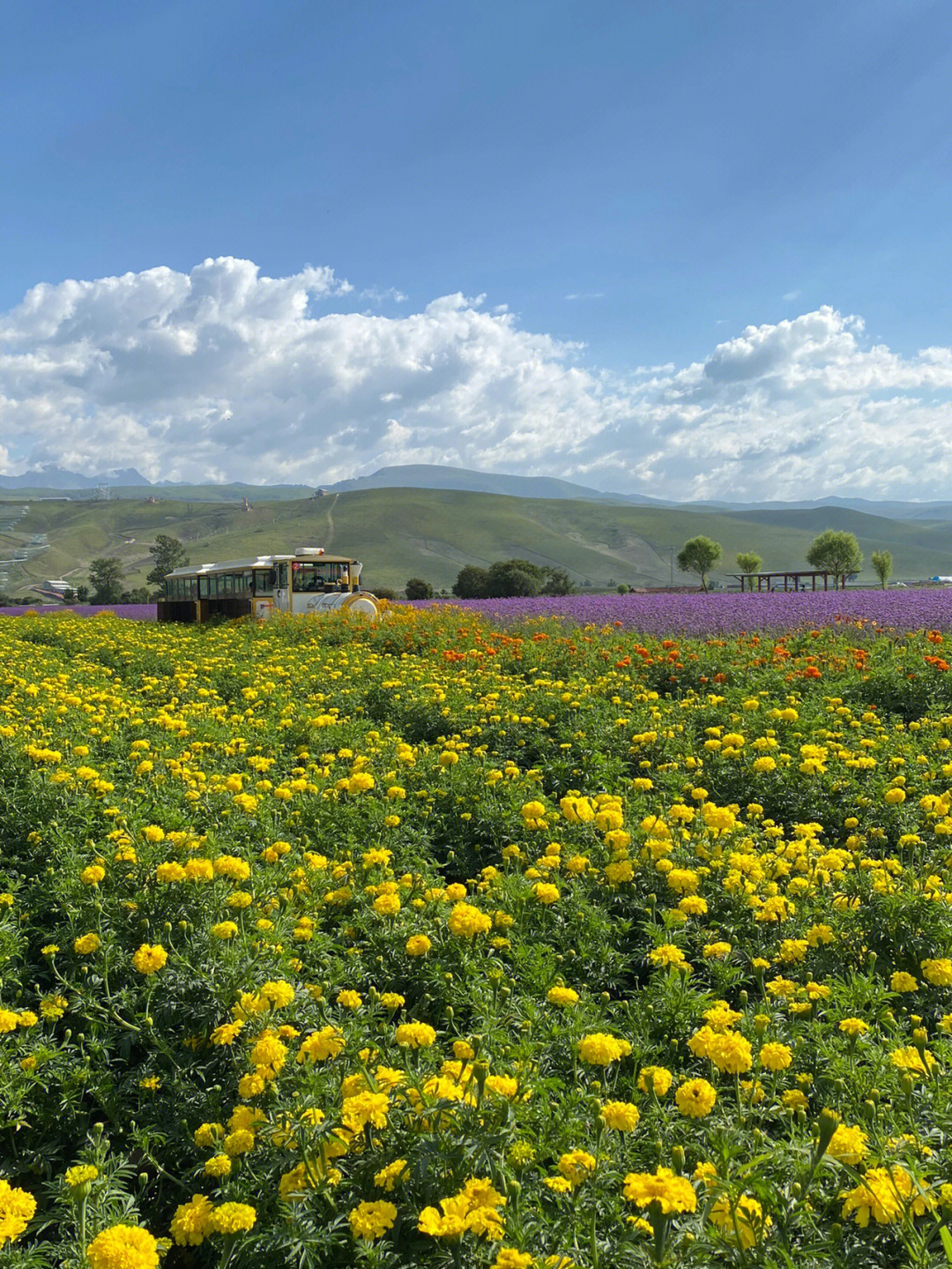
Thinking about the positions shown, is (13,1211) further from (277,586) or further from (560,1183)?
(277,586)

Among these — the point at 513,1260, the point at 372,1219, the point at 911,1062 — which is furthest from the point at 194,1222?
the point at 911,1062

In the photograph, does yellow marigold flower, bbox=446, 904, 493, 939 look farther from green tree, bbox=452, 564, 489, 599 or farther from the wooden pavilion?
green tree, bbox=452, 564, 489, 599

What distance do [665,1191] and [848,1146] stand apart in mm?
514

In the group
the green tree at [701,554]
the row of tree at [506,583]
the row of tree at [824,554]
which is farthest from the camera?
the green tree at [701,554]

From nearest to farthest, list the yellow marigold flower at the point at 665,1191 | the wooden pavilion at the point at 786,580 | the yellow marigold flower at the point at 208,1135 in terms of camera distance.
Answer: the yellow marigold flower at the point at 665,1191
the yellow marigold flower at the point at 208,1135
the wooden pavilion at the point at 786,580

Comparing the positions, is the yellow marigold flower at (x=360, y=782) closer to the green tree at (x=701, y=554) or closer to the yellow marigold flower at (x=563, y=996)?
the yellow marigold flower at (x=563, y=996)

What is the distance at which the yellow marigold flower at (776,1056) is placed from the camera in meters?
2.43

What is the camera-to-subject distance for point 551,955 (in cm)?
344

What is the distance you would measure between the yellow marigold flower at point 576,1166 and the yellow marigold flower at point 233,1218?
31.0 inches

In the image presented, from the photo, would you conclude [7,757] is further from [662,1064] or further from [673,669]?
[673,669]

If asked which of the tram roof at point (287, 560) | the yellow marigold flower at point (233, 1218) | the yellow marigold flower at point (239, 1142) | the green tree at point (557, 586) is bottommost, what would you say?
the yellow marigold flower at point (233, 1218)

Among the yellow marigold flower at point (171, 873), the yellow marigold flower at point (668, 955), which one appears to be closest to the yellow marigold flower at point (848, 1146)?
the yellow marigold flower at point (668, 955)

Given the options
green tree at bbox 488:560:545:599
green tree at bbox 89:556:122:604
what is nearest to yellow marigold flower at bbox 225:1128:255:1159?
green tree at bbox 488:560:545:599

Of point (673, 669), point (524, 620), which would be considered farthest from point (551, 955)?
point (524, 620)
